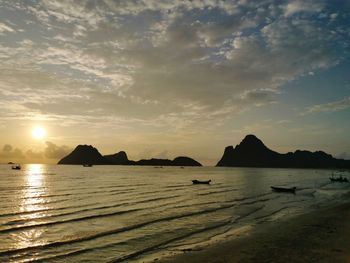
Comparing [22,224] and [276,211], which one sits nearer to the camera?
[22,224]

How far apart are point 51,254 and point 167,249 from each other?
7.31m

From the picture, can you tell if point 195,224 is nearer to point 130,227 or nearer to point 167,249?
point 130,227

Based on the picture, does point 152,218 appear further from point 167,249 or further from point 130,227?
point 167,249

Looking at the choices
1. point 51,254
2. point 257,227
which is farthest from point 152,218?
point 51,254

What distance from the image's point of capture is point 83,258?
19.5m

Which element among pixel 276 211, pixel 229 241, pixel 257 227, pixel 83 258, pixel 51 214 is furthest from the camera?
pixel 276 211

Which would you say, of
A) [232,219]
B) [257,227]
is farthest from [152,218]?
[257,227]

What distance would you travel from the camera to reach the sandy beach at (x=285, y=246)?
1838 centimetres

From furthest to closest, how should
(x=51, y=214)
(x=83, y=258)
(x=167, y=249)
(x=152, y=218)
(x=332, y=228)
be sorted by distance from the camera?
(x=51, y=214) → (x=152, y=218) → (x=332, y=228) → (x=167, y=249) → (x=83, y=258)

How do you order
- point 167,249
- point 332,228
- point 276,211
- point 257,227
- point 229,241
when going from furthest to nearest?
point 276,211
point 257,227
point 332,228
point 229,241
point 167,249

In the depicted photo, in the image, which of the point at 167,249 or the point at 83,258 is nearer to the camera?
the point at 83,258

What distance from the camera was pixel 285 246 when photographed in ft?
70.4

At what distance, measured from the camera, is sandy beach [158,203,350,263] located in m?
18.4

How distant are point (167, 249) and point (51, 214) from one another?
19783 mm
